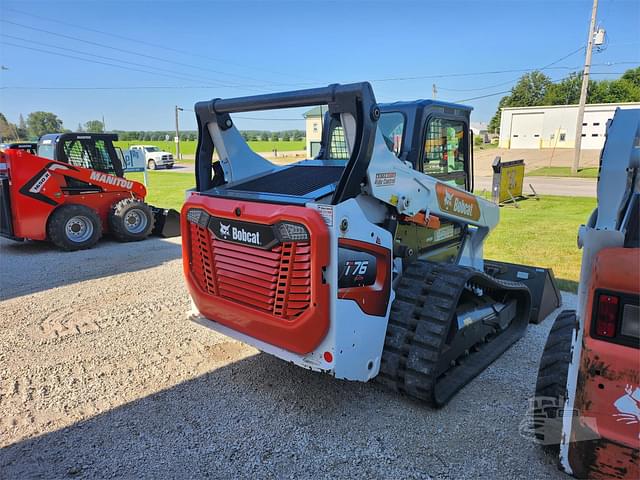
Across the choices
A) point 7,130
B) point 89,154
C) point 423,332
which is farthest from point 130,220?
point 7,130

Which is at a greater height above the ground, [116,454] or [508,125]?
[508,125]

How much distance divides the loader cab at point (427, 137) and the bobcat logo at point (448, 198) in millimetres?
253

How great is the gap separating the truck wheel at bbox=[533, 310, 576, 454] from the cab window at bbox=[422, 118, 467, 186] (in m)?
1.90

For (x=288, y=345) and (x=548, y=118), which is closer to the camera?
(x=288, y=345)

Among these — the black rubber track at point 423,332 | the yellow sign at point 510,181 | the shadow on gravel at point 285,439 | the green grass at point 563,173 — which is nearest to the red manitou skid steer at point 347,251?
the black rubber track at point 423,332

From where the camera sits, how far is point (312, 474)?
286cm

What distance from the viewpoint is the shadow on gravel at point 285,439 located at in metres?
2.90

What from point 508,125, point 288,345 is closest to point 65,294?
point 288,345

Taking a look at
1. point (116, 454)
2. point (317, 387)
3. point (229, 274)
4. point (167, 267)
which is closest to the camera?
point (116, 454)

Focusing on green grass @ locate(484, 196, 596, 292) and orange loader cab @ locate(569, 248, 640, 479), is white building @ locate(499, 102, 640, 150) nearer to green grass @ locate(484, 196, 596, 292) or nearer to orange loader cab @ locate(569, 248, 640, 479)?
green grass @ locate(484, 196, 596, 292)

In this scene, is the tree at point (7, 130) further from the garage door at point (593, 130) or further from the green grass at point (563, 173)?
the garage door at point (593, 130)

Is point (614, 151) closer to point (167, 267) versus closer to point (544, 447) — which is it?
point (544, 447)

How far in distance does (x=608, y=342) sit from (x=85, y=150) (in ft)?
34.3

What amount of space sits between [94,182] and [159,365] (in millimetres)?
6523
